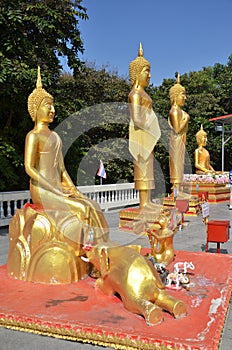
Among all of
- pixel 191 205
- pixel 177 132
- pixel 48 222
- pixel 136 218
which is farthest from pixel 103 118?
pixel 48 222

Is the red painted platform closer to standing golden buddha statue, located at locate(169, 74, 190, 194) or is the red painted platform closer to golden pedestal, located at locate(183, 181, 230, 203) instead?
standing golden buddha statue, located at locate(169, 74, 190, 194)

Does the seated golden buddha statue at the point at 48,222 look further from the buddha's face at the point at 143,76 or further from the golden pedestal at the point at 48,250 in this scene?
the buddha's face at the point at 143,76

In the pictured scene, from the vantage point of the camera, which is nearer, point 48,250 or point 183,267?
point 48,250

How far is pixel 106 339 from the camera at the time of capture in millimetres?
2566

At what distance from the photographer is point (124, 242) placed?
234 inches

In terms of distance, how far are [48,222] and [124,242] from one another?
7.96 feet

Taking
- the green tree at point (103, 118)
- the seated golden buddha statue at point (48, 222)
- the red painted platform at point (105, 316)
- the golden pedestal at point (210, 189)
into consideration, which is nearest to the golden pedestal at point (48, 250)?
the seated golden buddha statue at point (48, 222)

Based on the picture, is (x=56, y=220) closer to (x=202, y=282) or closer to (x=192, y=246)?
(x=202, y=282)

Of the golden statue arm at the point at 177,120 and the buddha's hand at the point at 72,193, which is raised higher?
the golden statue arm at the point at 177,120

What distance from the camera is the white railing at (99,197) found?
7461 millimetres

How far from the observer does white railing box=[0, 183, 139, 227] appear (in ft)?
24.5

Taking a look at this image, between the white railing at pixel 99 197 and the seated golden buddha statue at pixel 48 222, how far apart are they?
3.49 metres

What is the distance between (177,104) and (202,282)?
6.48 meters

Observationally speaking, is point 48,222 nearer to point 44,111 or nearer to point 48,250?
point 48,250
